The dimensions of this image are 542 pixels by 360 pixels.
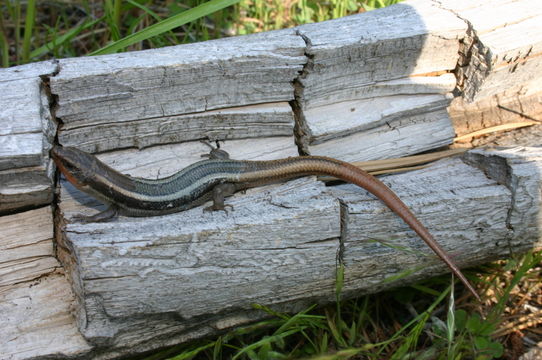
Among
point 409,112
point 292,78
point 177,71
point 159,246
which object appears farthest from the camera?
point 409,112

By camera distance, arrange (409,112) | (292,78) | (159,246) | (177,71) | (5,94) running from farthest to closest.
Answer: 1. (409,112)
2. (292,78)
3. (177,71)
4. (5,94)
5. (159,246)

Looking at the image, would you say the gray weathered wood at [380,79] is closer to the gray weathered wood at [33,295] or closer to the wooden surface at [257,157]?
the wooden surface at [257,157]

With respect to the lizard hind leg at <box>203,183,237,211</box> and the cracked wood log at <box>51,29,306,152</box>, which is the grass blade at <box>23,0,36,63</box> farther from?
the lizard hind leg at <box>203,183,237,211</box>

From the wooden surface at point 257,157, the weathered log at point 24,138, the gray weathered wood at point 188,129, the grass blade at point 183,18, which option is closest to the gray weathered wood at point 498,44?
the wooden surface at point 257,157

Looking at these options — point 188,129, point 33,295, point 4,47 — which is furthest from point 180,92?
point 4,47

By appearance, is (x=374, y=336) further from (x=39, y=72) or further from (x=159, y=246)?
(x=39, y=72)

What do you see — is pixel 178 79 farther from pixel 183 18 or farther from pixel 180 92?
pixel 183 18

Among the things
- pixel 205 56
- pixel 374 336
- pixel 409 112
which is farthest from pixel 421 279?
pixel 205 56
